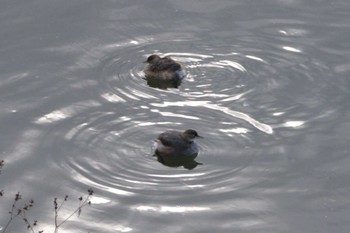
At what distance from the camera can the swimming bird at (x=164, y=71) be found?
51.7ft

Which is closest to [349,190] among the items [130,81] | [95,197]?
[95,197]

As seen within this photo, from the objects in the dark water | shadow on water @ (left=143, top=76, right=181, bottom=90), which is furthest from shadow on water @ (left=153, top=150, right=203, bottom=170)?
shadow on water @ (left=143, top=76, right=181, bottom=90)

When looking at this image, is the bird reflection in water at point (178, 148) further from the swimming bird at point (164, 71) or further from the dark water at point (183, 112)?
the swimming bird at point (164, 71)

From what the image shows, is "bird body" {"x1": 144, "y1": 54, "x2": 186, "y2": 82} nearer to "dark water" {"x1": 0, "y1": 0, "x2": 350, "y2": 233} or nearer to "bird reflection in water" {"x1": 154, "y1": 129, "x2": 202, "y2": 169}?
"dark water" {"x1": 0, "y1": 0, "x2": 350, "y2": 233}

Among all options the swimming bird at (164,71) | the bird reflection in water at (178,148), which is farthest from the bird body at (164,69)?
the bird reflection in water at (178,148)

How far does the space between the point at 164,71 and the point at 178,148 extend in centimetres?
212

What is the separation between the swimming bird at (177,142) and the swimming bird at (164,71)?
1.93 m

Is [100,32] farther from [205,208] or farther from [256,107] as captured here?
[205,208]

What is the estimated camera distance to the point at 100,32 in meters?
17.2

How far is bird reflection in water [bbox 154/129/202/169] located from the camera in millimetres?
13789

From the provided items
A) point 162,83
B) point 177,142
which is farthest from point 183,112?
point 162,83

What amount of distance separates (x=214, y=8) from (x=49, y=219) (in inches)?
257

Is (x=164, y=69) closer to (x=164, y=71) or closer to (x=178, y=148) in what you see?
(x=164, y=71)

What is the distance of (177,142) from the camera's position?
13.8 metres
